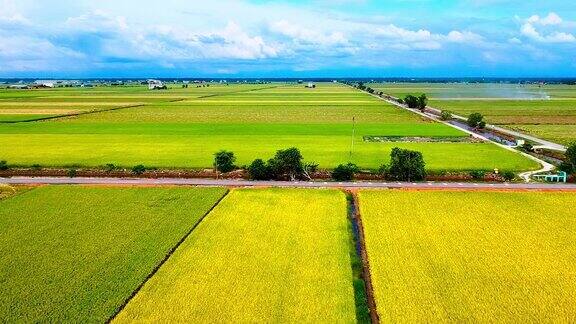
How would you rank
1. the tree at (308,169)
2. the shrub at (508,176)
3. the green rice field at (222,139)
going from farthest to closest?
1. the green rice field at (222,139)
2. the tree at (308,169)
3. the shrub at (508,176)

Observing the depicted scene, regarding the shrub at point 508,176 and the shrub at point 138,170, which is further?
the shrub at point 138,170

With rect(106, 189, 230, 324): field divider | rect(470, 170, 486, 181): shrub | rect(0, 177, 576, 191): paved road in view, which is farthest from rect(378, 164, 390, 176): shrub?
rect(106, 189, 230, 324): field divider

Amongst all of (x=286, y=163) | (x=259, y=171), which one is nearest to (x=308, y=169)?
(x=286, y=163)

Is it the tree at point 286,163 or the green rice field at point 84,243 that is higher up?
the tree at point 286,163

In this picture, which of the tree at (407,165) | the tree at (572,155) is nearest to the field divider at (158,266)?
the tree at (407,165)

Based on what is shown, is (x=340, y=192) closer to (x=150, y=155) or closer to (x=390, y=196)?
(x=390, y=196)

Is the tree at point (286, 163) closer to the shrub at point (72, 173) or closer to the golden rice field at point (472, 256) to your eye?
the golden rice field at point (472, 256)

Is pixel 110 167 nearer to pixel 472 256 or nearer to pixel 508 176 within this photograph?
pixel 472 256
